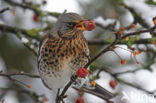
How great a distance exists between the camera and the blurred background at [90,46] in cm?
362

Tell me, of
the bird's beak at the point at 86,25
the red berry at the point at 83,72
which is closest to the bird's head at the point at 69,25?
the bird's beak at the point at 86,25

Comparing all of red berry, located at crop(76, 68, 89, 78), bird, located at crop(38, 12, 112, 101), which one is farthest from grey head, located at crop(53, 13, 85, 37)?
red berry, located at crop(76, 68, 89, 78)

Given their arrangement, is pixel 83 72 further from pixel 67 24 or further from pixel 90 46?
pixel 90 46

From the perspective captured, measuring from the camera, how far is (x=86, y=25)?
2.31 meters

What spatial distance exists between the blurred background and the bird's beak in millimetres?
425

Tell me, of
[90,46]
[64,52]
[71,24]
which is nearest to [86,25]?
[71,24]

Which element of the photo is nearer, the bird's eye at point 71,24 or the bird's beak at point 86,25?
the bird's beak at point 86,25

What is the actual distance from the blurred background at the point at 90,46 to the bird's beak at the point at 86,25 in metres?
0.43

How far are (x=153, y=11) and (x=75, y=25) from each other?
5.01ft

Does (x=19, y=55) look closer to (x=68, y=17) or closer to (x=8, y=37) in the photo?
(x=8, y=37)

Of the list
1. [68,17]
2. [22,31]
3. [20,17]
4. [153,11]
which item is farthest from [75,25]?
[20,17]

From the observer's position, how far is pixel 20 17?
18.9 feet

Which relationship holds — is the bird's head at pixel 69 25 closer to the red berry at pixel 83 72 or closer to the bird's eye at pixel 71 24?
the bird's eye at pixel 71 24

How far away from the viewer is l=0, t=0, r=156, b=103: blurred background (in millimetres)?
3617
